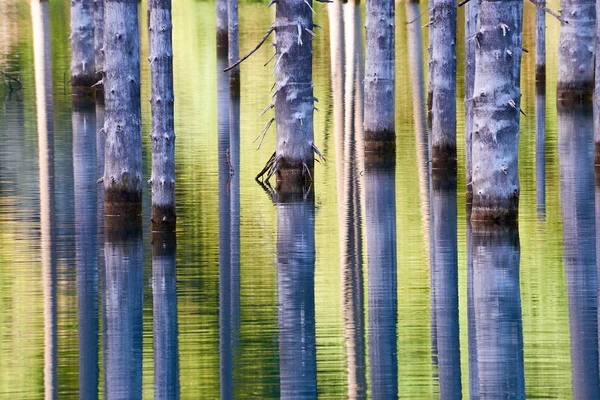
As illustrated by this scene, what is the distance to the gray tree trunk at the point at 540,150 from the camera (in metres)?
19.5

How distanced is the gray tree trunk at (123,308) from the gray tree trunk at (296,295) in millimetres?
1156

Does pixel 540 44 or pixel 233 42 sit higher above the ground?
pixel 233 42

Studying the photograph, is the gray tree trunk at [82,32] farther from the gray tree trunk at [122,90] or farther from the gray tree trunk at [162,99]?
the gray tree trunk at [162,99]

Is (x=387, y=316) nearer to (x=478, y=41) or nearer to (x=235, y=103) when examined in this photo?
(x=478, y=41)

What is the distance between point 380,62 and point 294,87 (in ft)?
8.97

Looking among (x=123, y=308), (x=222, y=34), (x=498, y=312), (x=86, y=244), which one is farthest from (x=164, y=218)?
(x=222, y=34)

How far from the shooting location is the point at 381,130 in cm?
2320

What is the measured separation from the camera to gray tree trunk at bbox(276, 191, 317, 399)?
34.8 feet

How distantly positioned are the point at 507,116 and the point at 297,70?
4.38 metres

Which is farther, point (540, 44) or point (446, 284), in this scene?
point (540, 44)

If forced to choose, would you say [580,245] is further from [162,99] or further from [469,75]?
[162,99]

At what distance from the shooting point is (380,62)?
22172 millimetres

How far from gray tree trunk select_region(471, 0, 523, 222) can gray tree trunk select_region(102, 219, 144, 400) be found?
410cm

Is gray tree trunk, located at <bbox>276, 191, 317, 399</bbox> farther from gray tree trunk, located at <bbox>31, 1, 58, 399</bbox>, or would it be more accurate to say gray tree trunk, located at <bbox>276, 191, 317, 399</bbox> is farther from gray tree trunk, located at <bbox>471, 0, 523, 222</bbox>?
gray tree trunk, located at <bbox>471, 0, 523, 222</bbox>
